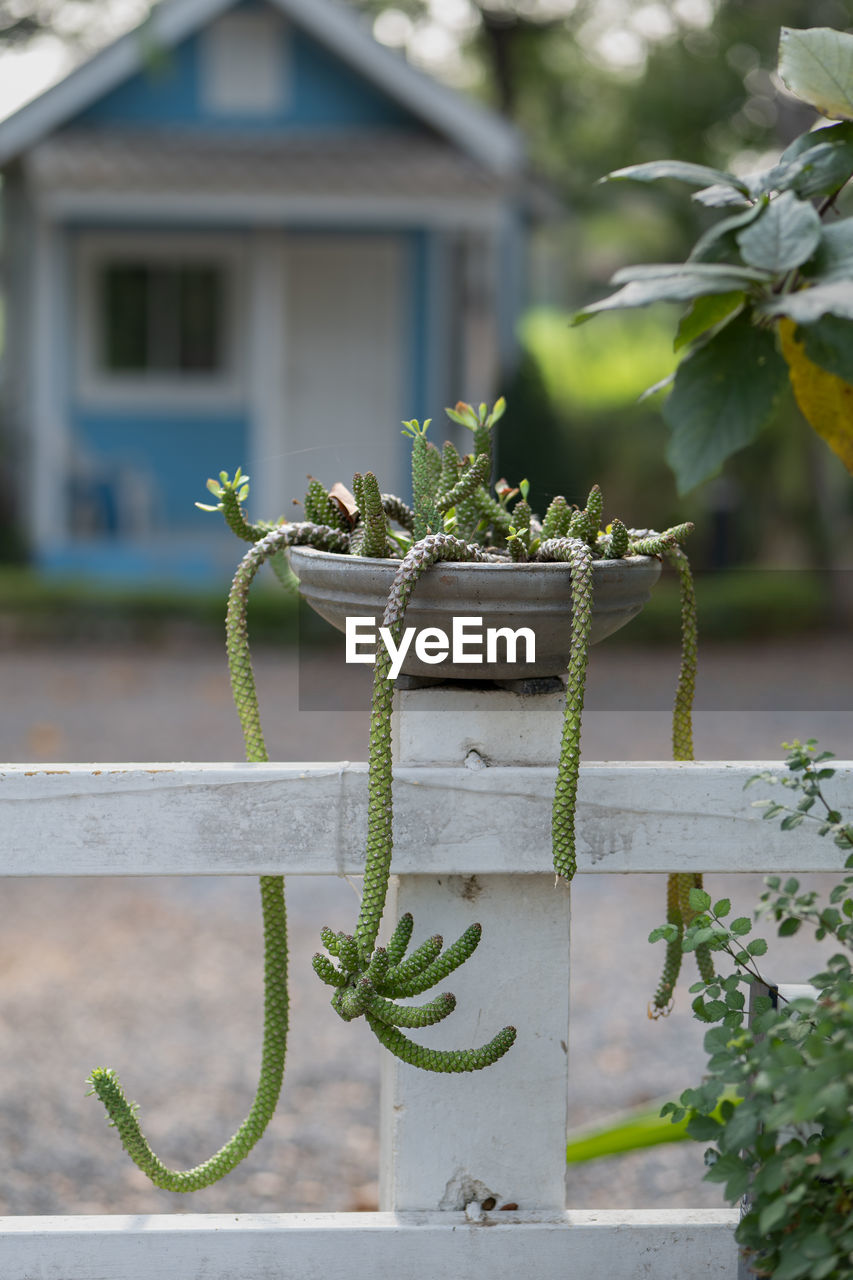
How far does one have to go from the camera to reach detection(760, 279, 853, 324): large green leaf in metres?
1.15

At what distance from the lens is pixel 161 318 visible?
11.9 metres

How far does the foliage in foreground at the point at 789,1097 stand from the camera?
102cm

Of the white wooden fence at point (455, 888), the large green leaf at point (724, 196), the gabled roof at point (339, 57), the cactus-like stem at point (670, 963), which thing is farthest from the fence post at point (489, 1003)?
the gabled roof at point (339, 57)

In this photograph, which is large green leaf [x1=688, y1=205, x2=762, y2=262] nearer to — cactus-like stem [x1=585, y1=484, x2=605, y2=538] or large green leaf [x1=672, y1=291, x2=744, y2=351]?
large green leaf [x1=672, y1=291, x2=744, y2=351]

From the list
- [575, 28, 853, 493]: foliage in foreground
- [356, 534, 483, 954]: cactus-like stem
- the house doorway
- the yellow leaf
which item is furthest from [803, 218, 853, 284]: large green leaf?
the house doorway

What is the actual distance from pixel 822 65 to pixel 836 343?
0.28m

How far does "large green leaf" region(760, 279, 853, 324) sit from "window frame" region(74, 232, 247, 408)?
35.9ft

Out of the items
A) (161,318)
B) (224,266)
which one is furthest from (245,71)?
(161,318)

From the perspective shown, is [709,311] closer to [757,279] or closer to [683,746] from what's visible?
[757,279]

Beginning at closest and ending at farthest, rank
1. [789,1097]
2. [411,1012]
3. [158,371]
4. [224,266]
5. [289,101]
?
[789,1097], [411,1012], [289,101], [158,371], [224,266]

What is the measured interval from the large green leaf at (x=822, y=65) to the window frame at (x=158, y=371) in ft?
35.2

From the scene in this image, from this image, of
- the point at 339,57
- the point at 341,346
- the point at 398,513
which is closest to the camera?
the point at 398,513

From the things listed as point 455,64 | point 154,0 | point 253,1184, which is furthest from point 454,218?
point 455,64

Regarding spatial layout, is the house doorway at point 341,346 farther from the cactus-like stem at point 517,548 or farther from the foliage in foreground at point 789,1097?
the foliage in foreground at point 789,1097
